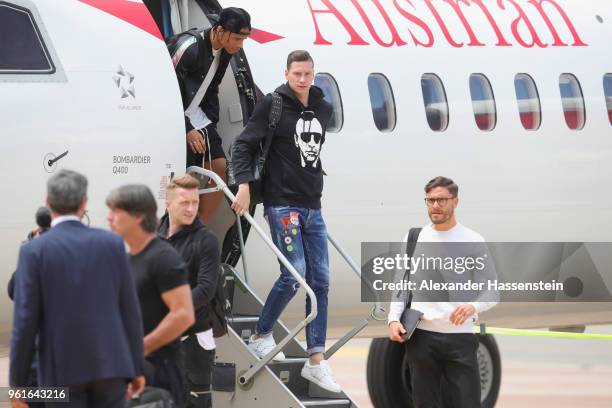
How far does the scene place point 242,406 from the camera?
10.2 meters

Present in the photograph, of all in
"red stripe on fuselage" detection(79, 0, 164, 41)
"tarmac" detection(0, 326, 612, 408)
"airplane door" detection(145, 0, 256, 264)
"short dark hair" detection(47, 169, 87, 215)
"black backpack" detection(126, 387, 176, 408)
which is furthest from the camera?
"tarmac" detection(0, 326, 612, 408)

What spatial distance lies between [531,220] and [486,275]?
147 inches

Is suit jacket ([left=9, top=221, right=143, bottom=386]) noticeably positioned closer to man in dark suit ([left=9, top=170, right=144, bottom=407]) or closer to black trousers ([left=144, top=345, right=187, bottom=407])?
man in dark suit ([left=9, top=170, right=144, bottom=407])

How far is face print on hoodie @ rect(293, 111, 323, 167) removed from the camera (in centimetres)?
1034

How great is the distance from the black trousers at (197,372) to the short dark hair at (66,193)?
84.2 inches

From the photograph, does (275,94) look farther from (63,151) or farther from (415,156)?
(415,156)

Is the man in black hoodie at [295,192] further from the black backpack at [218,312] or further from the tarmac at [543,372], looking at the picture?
the tarmac at [543,372]

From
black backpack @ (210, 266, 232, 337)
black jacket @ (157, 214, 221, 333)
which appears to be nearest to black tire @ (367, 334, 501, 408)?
black backpack @ (210, 266, 232, 337)

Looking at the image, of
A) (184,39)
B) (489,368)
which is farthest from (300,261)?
(489,368)

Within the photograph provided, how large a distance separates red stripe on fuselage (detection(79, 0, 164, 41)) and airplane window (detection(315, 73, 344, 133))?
76.1 inches

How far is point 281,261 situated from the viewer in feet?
32.6

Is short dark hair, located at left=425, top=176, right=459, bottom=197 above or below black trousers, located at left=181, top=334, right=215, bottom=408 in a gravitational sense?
above

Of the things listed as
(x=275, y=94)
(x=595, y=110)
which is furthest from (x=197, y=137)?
(x=595, y=110)

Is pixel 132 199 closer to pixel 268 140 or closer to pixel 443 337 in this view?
pixel 443 337
